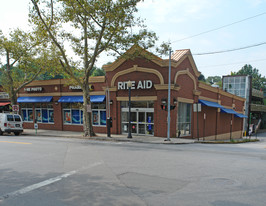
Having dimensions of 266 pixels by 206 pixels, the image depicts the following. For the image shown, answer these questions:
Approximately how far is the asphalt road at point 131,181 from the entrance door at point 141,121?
376 inches

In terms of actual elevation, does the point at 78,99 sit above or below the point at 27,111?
above

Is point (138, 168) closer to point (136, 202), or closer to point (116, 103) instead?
point (136, 202)

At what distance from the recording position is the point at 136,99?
19.2 meters

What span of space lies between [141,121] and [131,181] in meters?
13.3

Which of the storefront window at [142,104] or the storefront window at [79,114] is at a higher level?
the storefront window at [142,104]

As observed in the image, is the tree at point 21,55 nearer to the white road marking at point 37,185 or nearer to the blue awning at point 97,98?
the blue awning at point 97,98

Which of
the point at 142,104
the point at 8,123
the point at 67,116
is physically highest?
the point at 142,104

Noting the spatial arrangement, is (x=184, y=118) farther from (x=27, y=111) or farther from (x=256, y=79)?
(x=256, y=79)

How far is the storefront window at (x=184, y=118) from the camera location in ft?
65.6

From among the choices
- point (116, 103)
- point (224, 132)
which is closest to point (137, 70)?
point (116, 103)

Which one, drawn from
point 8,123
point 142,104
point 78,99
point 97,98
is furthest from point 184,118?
point 8,123

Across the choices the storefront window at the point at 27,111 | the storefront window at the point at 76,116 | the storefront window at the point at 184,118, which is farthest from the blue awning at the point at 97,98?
the storefront window at the point at 27,111

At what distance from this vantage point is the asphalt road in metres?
4.91

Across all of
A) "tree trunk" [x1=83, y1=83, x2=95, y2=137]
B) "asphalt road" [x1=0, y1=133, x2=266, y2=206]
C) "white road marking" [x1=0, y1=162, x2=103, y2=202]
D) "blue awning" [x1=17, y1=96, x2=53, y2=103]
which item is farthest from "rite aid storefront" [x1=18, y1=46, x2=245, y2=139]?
"white road marking" [x1=0, y1=162, x2=103, y2=202]
